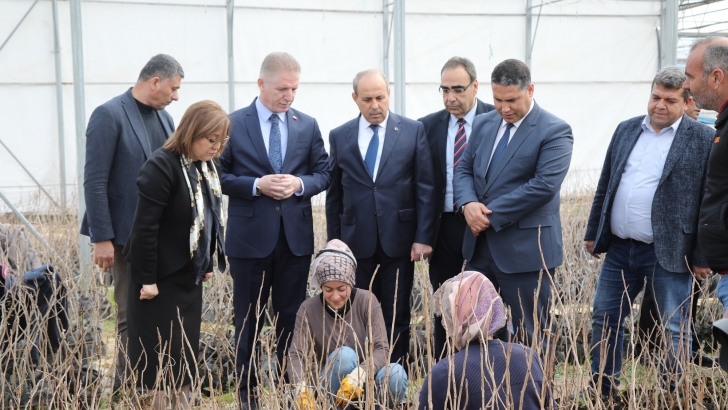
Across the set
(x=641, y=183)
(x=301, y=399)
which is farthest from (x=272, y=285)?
(x=641, y=183)

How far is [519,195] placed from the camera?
11.2 ft

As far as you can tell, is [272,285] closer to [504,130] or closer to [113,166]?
[113,166]

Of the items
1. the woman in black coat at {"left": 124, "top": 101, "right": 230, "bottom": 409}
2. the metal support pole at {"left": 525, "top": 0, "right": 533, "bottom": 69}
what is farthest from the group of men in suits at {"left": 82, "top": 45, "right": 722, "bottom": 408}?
the metal support pole at {"left": 525, "top": 0, "right": 533, "bottom": 69}

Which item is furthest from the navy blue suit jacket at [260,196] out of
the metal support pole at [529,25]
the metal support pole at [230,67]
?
the metal support pole at [529,25]

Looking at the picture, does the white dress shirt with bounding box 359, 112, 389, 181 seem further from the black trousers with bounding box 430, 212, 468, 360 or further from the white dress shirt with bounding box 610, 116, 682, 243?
the white dress shirt with bounding box 610, 116, 682, 243

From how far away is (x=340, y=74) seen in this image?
11.1 meters

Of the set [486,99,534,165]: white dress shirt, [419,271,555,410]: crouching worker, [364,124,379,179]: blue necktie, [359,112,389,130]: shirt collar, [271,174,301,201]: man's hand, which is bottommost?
[419,271,555,410]: crouching worker

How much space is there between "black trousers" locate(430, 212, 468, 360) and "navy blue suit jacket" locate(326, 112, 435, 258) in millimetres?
128

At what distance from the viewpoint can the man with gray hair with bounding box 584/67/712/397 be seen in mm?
3375

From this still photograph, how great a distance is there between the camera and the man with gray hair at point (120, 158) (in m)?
3.56

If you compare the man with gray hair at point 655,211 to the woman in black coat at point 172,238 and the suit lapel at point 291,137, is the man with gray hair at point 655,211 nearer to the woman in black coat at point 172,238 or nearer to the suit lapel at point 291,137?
the suit lapel at point 291,137

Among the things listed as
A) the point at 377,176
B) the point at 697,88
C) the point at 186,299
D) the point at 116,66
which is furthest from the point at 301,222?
the point at 116,66

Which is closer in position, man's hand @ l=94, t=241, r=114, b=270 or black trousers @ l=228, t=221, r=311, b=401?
man's hand @ l=94, t=241, r=114, b=270

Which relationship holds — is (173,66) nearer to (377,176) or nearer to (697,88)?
(377,176)
